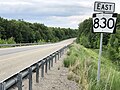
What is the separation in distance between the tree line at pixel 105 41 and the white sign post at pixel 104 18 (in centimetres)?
6038

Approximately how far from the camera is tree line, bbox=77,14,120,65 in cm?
8412

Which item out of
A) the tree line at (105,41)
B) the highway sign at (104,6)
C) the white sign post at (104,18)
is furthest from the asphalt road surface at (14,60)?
the tree line at (105,41)

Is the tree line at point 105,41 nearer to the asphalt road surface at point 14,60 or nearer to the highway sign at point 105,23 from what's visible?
the asphalt road surface at point 14,60

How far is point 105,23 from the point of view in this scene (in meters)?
11.1

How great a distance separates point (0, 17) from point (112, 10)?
97.0 meters

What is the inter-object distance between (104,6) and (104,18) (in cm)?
49

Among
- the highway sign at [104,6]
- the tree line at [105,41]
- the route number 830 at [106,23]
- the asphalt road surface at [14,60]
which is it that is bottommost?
the tree line at [105,41]

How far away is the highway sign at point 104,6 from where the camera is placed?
11.2 meters

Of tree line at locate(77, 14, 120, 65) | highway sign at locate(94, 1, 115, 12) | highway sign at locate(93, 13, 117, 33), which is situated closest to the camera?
highway sign at locate(93, 13, 117, 33)

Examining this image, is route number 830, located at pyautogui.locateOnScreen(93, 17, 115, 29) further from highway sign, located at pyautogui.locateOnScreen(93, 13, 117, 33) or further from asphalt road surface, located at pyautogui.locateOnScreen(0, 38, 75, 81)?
asphalt road surface, located at pyautogui.locateOnScreen(0, 38, 75, 81)

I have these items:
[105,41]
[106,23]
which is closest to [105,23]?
[106,23]

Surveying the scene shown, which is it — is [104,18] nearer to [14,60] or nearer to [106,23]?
[106,23]

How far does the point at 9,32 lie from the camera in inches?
4225

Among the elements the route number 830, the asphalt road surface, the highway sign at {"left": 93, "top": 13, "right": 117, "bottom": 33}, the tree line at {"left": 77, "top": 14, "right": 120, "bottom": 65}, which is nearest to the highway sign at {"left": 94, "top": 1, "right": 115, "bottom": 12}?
the highway sign at {"left": 93, "top": 13, "right": 117, "bottom": 33}
